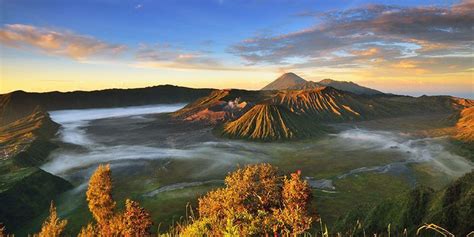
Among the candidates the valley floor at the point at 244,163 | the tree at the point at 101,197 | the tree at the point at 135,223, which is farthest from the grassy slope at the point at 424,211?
the tree at the point at 101,197

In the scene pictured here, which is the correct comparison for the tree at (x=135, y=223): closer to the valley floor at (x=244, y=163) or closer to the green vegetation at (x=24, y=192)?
the valley floor at (x=244, y=163)

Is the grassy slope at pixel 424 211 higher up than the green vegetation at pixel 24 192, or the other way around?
the grassy slope at pixel 424 211

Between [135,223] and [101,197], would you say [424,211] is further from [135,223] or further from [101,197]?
[101,197]

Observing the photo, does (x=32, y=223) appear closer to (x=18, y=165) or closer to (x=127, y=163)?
(x=18, y=165)

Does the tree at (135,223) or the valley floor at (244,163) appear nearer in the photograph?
the tree at (135,223)

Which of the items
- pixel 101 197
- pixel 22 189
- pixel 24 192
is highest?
pixel 101 197

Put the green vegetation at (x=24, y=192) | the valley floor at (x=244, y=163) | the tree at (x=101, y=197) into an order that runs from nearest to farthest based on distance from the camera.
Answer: the tree at (x=101, y=197) → the green vegetation at (x=24, y=192) → the valley floor at (x=244, y=163)

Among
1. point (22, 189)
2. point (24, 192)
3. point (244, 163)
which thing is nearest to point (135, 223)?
point (24, 192)

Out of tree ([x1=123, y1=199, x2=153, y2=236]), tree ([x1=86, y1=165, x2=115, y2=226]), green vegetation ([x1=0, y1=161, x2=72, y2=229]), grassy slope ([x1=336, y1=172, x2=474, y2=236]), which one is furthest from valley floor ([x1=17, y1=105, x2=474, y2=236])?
tree ([x1=123, y1=199, x2=153, y2=236])
